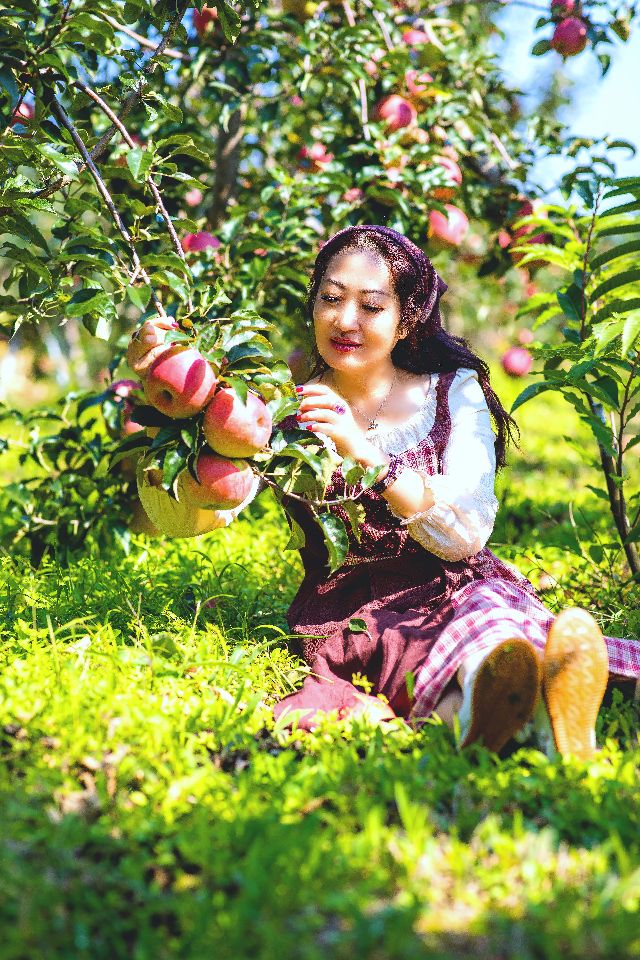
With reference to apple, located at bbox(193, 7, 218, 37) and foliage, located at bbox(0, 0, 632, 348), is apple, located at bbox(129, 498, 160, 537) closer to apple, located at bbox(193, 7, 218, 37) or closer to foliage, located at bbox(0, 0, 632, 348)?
foliage, located at bbox(0, 0, 632, 348)

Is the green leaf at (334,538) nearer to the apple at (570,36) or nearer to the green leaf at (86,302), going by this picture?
the green leaf at (86,302)

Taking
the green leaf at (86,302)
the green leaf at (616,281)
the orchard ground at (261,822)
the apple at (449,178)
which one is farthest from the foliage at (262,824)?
the apple at (449,178)

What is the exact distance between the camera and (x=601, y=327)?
7.29 feet

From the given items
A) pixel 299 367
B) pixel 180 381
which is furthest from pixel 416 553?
pixel 180 381

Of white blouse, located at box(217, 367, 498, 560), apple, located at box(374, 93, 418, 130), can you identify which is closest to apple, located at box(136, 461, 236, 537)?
white blouse, located at box(217, 367, 498, 560)

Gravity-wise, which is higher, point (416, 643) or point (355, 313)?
point (355, 313)

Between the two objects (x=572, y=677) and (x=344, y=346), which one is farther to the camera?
(x=344, y=346)

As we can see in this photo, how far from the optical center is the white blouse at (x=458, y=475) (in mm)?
1883

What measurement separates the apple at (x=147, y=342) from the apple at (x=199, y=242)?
3.81 ft

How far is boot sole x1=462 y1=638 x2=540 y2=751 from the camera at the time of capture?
152 cm

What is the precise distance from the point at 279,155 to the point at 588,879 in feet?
11.0

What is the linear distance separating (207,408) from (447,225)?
165 cm

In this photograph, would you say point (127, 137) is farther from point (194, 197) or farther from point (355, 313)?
point (194, 197)

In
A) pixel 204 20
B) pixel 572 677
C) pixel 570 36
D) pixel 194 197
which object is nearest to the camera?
pixel 572 677
